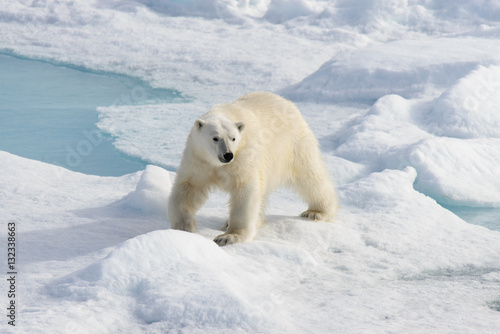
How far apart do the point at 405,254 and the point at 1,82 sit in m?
7.71

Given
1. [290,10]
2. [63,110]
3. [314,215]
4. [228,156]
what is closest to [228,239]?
[228,156]

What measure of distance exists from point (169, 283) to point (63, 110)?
5875 millimetres

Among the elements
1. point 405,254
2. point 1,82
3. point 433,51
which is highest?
point 433,51

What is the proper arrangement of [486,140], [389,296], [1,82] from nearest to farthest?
[389,296] < [486,140] < [1,82]

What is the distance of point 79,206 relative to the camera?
3.35 meters

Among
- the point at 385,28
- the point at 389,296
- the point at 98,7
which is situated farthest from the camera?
the point at 98,7

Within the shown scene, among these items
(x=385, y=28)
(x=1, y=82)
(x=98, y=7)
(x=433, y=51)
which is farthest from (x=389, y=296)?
(x=98, y=7)

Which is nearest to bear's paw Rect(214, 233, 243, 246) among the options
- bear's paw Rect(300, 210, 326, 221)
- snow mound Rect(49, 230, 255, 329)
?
snow mound Rect(49, 230, 255, 329)

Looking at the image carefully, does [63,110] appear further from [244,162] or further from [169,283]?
[169,283]

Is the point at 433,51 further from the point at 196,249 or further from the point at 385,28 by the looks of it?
the point at 196,249

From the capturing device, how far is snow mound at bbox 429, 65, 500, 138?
5.73m

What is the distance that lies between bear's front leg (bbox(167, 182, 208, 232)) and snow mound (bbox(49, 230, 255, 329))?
0.42 meters

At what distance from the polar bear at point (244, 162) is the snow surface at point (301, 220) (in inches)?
7.9

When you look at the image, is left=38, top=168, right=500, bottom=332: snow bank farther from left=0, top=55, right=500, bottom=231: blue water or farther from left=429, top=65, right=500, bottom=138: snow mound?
left=429, top=65, right=500, bottom=138: snow mound
